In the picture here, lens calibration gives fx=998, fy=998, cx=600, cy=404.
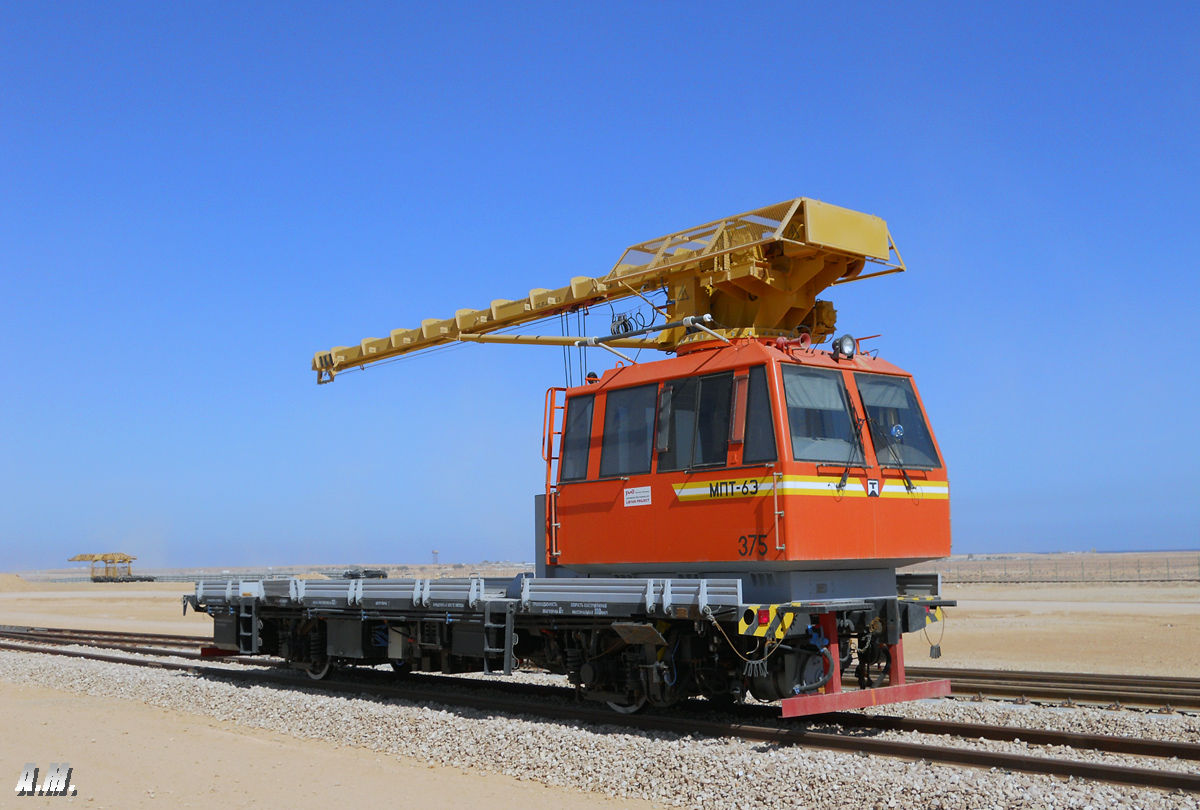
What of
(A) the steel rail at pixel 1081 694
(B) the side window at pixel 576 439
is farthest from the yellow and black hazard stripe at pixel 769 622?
(A) the steel rail at pixel 1081 694

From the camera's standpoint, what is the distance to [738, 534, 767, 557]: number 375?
9156 mm

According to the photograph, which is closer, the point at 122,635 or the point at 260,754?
the point at 260,754

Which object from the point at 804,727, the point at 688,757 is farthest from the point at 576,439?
the point at 688,757

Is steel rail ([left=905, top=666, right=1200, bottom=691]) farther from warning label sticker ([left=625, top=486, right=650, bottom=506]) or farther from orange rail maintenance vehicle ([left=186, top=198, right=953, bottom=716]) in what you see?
warning label sticker ([left=625, top=486, right=650, bottom=506])

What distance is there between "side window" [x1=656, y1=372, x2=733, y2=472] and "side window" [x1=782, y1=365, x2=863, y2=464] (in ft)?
2.10

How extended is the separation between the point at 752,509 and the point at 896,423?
6.87 ft

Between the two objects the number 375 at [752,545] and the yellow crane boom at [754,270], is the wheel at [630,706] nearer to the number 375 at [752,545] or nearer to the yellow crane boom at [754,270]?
the number 375 at [752,545]

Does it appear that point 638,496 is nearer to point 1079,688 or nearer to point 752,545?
point 752,545

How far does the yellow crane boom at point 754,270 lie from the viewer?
10.3 meters

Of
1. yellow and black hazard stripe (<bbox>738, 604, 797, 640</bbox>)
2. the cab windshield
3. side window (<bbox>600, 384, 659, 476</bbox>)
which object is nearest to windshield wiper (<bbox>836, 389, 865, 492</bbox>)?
the cab windshield

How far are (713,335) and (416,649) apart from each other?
5.58 m

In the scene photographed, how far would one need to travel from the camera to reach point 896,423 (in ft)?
33.9

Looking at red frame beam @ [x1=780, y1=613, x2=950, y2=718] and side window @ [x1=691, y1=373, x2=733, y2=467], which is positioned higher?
side window @ [x1=691, y1=373, x2=733, y2=467]

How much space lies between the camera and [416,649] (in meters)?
12.4
